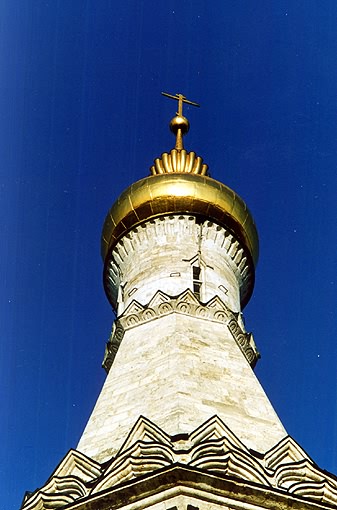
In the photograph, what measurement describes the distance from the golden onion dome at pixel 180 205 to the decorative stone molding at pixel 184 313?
2.36m

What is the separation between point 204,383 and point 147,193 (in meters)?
5.65

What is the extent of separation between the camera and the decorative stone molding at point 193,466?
1091cm

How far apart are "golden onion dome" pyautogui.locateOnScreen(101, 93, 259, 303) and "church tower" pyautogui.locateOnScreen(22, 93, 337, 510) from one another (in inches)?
0.9

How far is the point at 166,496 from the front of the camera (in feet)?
33.8

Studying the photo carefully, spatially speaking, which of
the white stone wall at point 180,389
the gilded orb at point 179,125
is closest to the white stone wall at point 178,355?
the white stone wall at point 180,389

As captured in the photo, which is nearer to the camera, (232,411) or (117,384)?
(232,411)

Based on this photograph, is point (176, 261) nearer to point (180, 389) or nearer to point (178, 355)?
point (178, 355)

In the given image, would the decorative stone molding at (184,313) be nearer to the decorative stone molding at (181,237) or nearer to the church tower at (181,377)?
the church tower at (181,377)

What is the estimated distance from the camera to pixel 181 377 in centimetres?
1307

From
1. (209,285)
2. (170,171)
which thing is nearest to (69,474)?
(209,285)

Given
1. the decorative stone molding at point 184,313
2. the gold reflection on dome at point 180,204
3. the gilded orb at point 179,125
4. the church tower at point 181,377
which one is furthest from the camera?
the gilded orb at point 179,125

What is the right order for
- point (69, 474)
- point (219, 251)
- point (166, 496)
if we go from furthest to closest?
1. point (219, 251)
2. point (69, 474)
3. point (166, 496)

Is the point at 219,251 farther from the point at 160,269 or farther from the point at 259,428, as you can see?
the point at 259,428

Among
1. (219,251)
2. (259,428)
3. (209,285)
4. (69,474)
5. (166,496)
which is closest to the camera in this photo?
(166,496)
